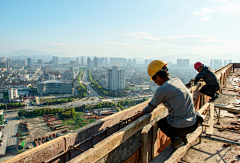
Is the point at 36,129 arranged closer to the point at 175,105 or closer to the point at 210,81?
the point at 210,81

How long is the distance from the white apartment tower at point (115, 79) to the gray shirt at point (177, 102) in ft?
92.7

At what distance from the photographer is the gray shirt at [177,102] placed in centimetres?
114

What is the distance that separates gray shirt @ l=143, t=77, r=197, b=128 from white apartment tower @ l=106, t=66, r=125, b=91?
28242mm

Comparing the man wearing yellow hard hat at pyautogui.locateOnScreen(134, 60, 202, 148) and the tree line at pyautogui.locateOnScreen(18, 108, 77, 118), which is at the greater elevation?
the man wearing yellow hard hat at pyautogui.locateOnScreen(134, 60, 202, 148)

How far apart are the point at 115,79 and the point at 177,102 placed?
93.3ft

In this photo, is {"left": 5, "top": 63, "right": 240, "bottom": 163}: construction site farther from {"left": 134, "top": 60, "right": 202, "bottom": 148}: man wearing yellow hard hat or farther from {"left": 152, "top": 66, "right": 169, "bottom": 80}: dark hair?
{"left": 152, "top": 66, "right": 169, "bottom": 80}: dark hair

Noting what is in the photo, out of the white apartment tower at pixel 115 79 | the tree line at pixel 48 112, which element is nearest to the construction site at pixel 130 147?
the tree line at pixel 48 112

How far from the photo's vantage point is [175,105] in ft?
3.78

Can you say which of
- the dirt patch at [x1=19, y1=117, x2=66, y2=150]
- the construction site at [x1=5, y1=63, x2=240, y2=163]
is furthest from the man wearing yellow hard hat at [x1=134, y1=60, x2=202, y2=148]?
the dirt patch at [x1=19, y1=117, x2=66, y2=150]

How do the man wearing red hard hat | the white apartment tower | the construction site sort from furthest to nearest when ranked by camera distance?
the white apartment tower → the man wearing red hard hat → the construction site

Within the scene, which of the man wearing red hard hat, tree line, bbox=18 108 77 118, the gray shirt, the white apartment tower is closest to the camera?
the gray shirt

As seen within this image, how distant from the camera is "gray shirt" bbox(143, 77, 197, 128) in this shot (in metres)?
1.14

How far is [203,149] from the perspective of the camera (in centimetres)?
149

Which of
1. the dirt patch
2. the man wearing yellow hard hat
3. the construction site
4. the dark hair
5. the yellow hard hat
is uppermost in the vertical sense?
the yellow hard hat
